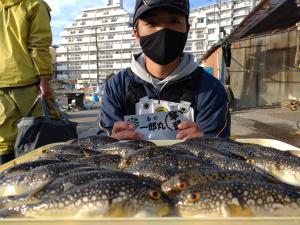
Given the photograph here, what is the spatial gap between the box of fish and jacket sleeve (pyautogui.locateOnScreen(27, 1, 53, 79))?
1.96 metres

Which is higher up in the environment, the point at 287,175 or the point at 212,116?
the point at 212,116

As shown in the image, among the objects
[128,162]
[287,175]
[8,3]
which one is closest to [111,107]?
[128,162]

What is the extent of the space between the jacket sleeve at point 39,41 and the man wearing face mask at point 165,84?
0.91 metres

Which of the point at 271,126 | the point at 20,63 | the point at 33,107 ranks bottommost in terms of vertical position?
the point at 271,126

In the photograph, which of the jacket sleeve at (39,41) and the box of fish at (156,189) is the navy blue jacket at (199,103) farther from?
the box of fish at (156,189)

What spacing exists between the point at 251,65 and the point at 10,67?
13886 mm

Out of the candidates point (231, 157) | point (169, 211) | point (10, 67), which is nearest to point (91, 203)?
point (169, 211)

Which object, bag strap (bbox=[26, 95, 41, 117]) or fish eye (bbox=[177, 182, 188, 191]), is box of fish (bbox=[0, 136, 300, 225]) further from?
bag strap (bbox=[26, 95, 41, 117])

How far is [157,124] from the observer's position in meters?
3.35

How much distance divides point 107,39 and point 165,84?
336 feet

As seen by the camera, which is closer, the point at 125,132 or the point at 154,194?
the point at 154,194

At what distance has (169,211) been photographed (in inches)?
56.1

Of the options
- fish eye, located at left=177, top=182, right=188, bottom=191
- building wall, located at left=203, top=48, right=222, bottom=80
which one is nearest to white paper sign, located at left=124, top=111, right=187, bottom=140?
fish eye, located at left=177, top=182, right=188, bottom=191

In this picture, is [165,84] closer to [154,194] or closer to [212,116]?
[212,116]
